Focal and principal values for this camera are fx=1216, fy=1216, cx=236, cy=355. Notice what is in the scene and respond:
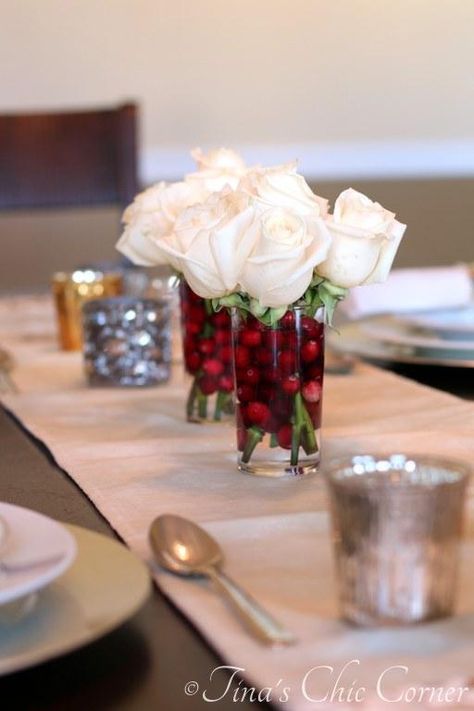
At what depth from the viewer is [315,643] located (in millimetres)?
583

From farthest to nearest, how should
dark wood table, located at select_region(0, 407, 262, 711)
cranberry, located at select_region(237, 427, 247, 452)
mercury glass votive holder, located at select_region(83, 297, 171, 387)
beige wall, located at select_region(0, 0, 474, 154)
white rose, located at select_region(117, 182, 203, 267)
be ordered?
beige wall, located at select_region(0, 0, 474, 154) < mercury glass votive holder, located at select_region(83, 297, 171, 387) < white rose, located at select_region(117, 182, 203, 267) < cranberry, located at select_region(237, 427, 247, 452) < dark wood table, located at select_region(0, 407, 262, 711)

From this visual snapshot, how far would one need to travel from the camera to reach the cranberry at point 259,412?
92 centimetres

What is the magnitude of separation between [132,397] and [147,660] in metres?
0.70

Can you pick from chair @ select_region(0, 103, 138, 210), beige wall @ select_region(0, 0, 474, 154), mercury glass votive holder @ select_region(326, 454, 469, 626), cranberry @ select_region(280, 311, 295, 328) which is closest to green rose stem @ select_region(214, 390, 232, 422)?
cranberry @ select_region(280, 311, 295, 328)

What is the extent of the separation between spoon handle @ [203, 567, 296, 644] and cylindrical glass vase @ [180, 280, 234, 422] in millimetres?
461

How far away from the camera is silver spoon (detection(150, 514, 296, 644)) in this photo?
597 millimetres

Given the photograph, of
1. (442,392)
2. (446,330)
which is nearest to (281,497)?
(442,392)

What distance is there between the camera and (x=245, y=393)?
0.92m

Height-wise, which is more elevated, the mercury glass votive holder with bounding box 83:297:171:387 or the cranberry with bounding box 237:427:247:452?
the cranberry with bounding box 237:427:247:452

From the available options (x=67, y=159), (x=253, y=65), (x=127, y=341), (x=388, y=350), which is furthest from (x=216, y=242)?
(x=253, y=65)

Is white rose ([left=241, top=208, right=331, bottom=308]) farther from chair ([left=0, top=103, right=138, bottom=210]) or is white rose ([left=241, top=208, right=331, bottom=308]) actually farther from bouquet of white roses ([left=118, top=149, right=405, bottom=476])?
chair ([left=0, top=103, right=138, bottom=210])

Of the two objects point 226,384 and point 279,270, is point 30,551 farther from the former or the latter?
point 226,384

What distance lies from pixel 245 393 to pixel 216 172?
0.31 meters

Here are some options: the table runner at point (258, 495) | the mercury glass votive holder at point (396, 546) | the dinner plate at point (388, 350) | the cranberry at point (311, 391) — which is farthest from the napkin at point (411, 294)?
the mercury glass votive holder at point (396, 546)
